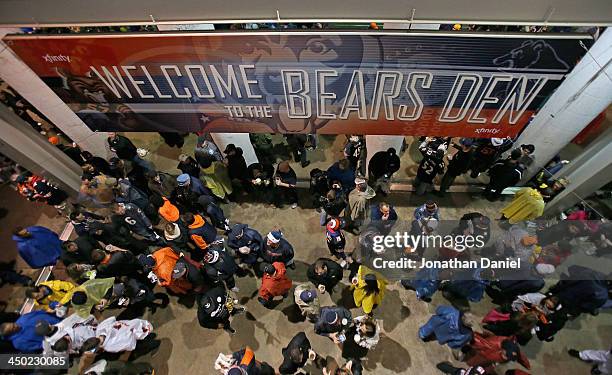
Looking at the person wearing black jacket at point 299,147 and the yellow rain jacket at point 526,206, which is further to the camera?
the person wearing black jacket at point 299,147

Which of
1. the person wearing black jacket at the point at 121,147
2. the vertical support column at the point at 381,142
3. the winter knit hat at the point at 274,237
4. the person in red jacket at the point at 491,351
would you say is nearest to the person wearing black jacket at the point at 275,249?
the winter knit hat at the point at 274,237

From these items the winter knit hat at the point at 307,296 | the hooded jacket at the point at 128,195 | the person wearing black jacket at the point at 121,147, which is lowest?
the winter knit hat at the point at 307,296

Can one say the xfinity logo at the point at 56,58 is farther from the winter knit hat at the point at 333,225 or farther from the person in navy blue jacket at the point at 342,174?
the winter knit hat at the point at 333,225

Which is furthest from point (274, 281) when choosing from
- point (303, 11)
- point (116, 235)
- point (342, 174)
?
point (303, 11)

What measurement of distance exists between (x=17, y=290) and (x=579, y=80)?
1164 cm

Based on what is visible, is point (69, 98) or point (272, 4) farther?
point (69, 98)

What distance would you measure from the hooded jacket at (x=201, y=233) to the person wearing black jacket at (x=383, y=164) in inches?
144

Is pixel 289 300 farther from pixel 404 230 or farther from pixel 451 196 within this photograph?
pixel 451 196

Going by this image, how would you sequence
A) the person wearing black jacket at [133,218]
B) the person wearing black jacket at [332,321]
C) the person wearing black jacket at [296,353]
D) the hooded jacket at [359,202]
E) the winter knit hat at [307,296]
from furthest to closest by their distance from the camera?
→ 1. the hooded jacket at [359,202]
2. the person wearing black jacket at [133,218]
3. the winter knit hat at [307,296]
4. the person wearing black jacket at [332,321]
5. the person wearing black jacket at [296,353]

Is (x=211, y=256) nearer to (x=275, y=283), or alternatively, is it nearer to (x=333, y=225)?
(x=275, y=283)

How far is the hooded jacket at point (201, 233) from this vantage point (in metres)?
6.44

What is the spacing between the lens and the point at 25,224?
8.65m

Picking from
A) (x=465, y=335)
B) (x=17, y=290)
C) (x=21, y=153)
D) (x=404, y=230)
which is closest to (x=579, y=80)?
(x=404, y=230)

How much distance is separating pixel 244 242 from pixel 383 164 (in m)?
3.35
